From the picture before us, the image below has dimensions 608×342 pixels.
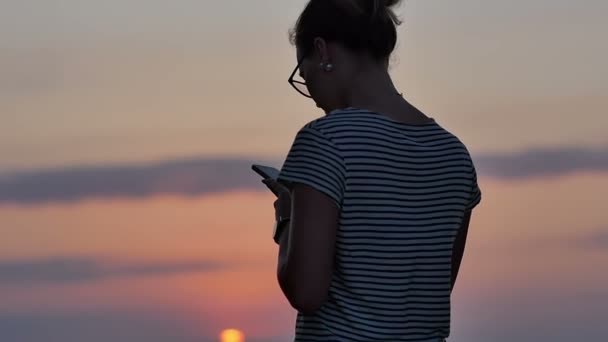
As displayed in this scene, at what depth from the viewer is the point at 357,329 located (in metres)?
4.29

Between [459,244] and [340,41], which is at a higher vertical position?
[340,41]

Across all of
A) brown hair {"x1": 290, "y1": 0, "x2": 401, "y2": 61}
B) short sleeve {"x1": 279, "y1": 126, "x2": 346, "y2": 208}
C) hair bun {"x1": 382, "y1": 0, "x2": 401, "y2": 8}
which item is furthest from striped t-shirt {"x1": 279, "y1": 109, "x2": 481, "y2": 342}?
hair bun {"x1": 382, "y1": 0, "x2": 401, "y2": 8}

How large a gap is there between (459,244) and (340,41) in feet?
2.62

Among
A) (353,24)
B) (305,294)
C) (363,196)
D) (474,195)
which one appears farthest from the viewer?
(474,195)

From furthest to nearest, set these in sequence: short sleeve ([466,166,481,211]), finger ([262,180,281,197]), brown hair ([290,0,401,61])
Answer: short sleeve ([466,166,481,211]), finger ([262,180,281,197]), brown hair ([290,0,401,61])

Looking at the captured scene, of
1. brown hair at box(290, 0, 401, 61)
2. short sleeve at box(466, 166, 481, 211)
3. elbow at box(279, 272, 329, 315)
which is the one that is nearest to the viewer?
elbow at box(279, 272, 329, 315)

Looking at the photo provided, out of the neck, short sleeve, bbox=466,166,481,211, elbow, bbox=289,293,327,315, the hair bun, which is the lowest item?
elbow, bbox=289,293,327,315

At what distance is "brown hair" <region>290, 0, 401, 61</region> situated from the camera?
4.43m

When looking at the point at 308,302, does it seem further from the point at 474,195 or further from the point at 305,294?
the point at 474,195

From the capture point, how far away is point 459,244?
479 cm

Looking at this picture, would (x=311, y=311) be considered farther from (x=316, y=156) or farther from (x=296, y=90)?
(x=296, y=90)

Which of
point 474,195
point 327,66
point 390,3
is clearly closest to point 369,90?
point 327,66

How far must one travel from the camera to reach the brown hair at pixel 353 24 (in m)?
4.43

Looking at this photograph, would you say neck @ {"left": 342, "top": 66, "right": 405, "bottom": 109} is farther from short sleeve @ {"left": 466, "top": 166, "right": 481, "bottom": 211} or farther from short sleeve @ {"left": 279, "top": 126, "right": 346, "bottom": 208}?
short sleeve @ {"left": 466, "top": 166, "right": 481, "bottom": 211}
